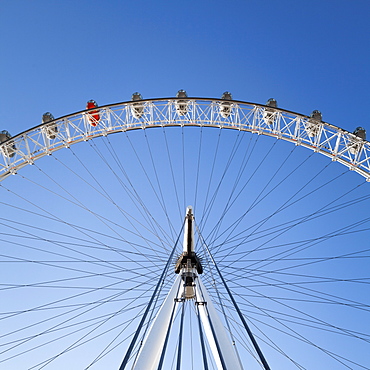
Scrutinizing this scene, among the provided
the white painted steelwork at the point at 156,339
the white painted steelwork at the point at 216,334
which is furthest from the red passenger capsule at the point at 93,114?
the white painted steelwork at the point at 156,339

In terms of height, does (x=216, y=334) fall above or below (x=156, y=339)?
above

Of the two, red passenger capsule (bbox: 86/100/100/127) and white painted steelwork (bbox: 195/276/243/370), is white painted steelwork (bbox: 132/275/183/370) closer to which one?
white painted steelwork (bbox: 195/276/243/370)

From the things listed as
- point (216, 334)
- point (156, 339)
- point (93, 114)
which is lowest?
point (156, 339)

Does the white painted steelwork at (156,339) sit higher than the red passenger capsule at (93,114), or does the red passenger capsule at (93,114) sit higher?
the red passenger capsule at (93,114)

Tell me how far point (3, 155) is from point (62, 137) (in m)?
2.94

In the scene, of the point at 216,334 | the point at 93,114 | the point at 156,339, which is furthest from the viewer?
the point at 93,114

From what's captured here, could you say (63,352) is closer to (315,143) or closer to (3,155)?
(3,155)

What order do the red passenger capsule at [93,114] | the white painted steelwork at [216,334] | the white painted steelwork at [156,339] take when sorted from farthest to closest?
the red passenger capsule at [93,114]
the white painted steelwork at [216,334]
the white painted steelwork at [156,339]

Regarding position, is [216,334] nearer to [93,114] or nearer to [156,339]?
[156,339]

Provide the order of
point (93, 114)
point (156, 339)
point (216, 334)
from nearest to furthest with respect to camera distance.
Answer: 1. point (156, 339)
2. point (216, 334)
3. point (93, 114)

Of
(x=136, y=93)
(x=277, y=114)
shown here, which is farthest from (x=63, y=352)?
(x=277, y=114)

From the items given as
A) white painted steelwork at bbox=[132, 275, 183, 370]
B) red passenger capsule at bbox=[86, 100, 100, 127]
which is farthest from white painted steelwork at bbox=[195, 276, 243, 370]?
red passenger capsule at bbox=[86, 100, 100, 127]

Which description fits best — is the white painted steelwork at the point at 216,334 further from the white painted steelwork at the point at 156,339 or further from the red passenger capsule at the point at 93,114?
the red passenger capsule at the point at 93,114

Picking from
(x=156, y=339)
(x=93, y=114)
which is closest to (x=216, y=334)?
(x=156, y=339)
